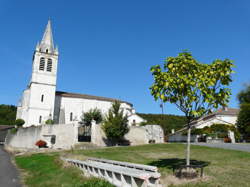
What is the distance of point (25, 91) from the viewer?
145 feet

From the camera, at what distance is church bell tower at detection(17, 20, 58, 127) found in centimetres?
4088

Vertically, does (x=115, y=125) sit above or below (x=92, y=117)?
below

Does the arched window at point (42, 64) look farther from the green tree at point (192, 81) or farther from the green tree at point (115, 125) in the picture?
the green tree at point (192, 81)

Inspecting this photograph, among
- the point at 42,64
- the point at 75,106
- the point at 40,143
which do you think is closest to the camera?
the point at 40,143

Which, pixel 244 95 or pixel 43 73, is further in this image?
pixel 244 95

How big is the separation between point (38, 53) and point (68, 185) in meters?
39.4

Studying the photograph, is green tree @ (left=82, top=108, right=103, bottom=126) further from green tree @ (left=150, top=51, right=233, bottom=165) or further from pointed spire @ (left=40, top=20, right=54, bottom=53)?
green tree @ (left=150, top=51, right=233, bottom=165)

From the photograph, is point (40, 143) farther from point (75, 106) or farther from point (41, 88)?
point (75, 106)

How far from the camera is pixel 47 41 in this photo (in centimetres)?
4616

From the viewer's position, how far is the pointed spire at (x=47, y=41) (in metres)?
45.1

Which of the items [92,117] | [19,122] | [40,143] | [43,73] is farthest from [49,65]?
[40,143]

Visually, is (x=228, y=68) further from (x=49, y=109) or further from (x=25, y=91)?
(x=25, y=91)

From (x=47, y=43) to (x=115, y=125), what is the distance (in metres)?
25.2

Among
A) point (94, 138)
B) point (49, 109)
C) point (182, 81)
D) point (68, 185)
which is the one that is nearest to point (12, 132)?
point (49, 109)
